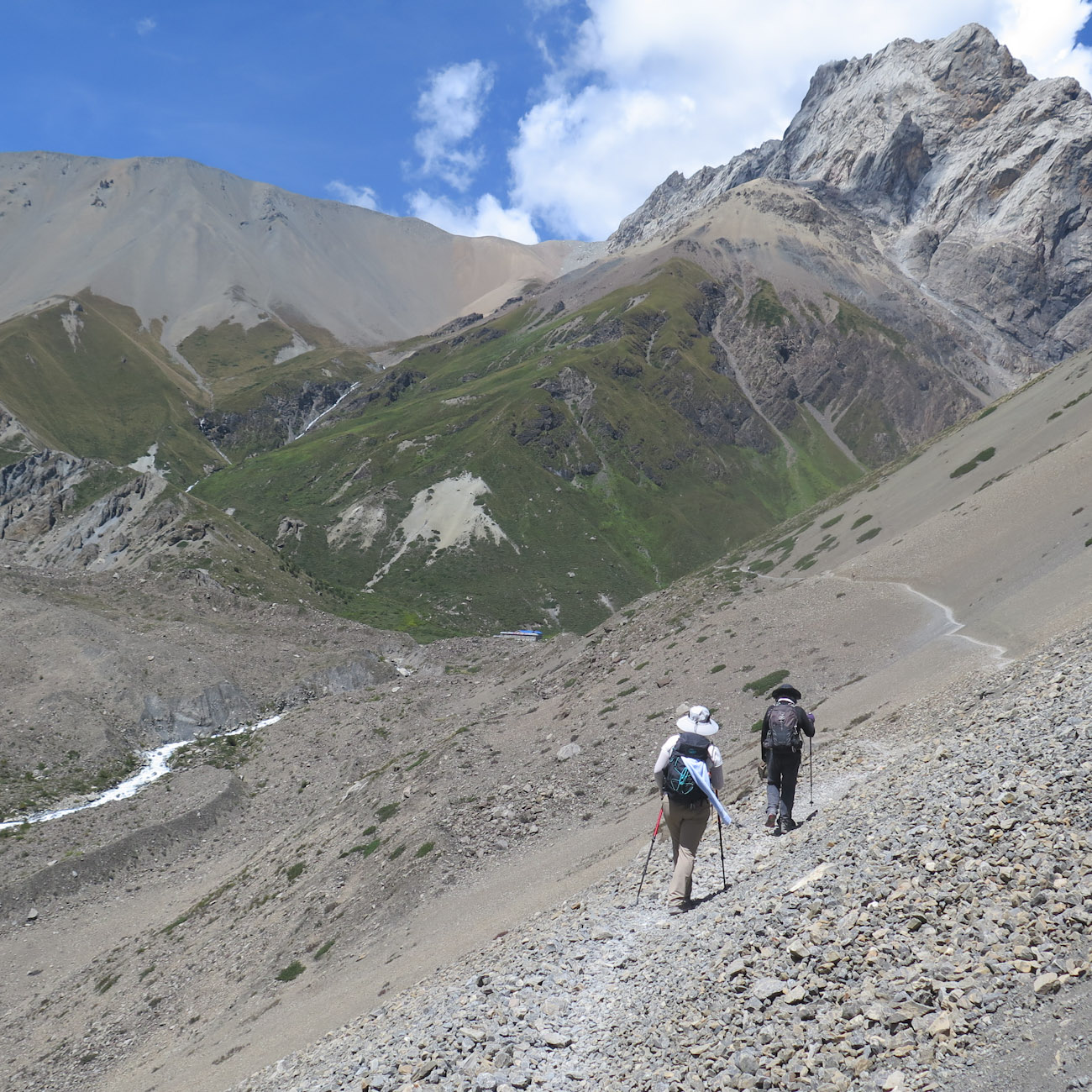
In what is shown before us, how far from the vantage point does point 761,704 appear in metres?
37.0

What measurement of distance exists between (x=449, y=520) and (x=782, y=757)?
6762 inches

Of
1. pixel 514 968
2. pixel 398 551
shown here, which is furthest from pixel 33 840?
pixel 398 551

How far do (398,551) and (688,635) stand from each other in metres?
134

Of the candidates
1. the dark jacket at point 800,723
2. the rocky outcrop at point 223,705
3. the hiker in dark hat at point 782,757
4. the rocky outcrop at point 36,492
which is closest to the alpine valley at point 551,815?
the rocky outcrop at point 223,705

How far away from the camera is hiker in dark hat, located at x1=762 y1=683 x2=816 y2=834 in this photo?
17062mm

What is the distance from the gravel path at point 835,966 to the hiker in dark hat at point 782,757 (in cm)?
59

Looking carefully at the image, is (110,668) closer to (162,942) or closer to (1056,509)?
(162,942)

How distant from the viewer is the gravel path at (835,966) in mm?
8906

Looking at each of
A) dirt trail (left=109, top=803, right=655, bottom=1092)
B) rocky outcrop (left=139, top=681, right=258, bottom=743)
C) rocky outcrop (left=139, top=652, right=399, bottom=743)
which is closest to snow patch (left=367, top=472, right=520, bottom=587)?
rocky outcrop (left=139, top=652, right=399, bottom=743)

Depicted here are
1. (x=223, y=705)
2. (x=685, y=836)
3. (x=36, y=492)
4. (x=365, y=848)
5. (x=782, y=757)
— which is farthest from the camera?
(x=36, y=492)

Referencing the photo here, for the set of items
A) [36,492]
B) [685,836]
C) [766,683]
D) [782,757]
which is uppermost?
[36,492]

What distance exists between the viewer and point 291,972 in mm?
26250

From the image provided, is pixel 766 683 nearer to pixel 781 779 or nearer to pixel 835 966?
pixel 781 779

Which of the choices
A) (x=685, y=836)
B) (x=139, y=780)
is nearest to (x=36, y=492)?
(x=139, y=780)
